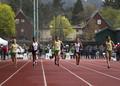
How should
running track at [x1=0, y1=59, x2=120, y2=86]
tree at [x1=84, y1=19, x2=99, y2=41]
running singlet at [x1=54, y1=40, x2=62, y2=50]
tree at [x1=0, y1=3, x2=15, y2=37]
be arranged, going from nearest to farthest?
running track at [x1=0, y1=59, x2=120, y2=86] → running singlet at [x1=54, y1=40, x2=62, y2=50] → tree at [x1=84, y1=19, x2=99, y2=41] → tree at [x1=0, y1=3, x2=15, y2=37]

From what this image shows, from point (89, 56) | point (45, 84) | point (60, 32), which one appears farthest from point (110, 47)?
point (60, 32)

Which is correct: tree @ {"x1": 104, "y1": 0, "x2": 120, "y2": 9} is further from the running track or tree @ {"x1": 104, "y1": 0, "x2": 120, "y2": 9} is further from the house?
the running track

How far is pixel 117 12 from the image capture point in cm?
16150

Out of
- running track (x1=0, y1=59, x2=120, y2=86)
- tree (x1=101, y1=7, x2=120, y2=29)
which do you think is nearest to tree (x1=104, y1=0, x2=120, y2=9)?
tree (x1=101, y1=7, x2=120, y2=29)

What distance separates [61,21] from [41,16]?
5008 cm

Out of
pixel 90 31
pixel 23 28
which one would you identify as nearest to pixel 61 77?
pixel 90 31

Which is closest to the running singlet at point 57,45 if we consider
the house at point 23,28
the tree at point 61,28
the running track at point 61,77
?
the running track at point 61,77

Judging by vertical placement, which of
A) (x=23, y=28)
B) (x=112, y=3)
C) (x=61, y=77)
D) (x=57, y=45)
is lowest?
(x=61, y=77)

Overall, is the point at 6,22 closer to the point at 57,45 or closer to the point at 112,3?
the point at 112,3

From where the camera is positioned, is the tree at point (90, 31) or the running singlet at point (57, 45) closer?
the running singlet at point (57, 45)

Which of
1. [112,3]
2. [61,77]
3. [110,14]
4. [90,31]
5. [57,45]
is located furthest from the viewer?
[112,3]

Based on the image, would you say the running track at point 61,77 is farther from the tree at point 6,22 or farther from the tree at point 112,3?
the tree at point 112,3

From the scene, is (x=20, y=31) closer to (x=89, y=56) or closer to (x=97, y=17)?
(x=97, y=17)

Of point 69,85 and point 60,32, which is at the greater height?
point 60,32
